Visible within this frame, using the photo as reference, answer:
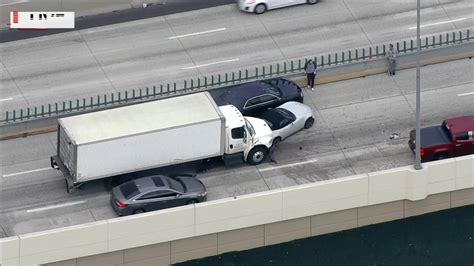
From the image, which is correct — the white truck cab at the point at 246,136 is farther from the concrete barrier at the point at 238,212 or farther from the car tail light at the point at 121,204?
the car tail light at the point at 121,204

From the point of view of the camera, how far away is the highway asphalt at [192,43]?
82.5 m

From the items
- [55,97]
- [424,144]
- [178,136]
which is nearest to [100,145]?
[178,136]

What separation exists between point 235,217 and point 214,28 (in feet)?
48.3

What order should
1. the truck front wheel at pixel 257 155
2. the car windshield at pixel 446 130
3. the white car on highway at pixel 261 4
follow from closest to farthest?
the truck front wheel at pixel 257 155
the car windshield at pixel 446 130
the white car on highway at pixel 261 4

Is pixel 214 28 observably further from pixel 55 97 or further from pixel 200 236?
pixel 200 236

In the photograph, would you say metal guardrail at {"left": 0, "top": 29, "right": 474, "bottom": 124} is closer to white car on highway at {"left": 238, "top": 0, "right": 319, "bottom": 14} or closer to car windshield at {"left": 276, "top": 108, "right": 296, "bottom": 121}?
car windshield at {"left": 276, "top": 108, "right": 296, "bottom": 121}

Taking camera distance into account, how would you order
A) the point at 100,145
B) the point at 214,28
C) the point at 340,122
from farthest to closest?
the point at 214,28
the point at 340,122
the point at 100,145

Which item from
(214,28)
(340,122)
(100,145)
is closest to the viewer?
(100,145)

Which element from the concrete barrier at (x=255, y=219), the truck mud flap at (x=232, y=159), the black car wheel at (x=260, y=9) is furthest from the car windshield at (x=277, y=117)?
the black car wheel at (x=260, y=9)

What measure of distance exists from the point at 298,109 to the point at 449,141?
6.82 meters

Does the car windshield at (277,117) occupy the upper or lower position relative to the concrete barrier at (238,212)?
upper

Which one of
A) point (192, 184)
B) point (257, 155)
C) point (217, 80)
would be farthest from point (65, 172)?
point (217, 80)

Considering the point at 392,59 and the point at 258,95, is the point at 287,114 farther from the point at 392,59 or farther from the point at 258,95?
the point at 392,59

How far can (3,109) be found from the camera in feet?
264
